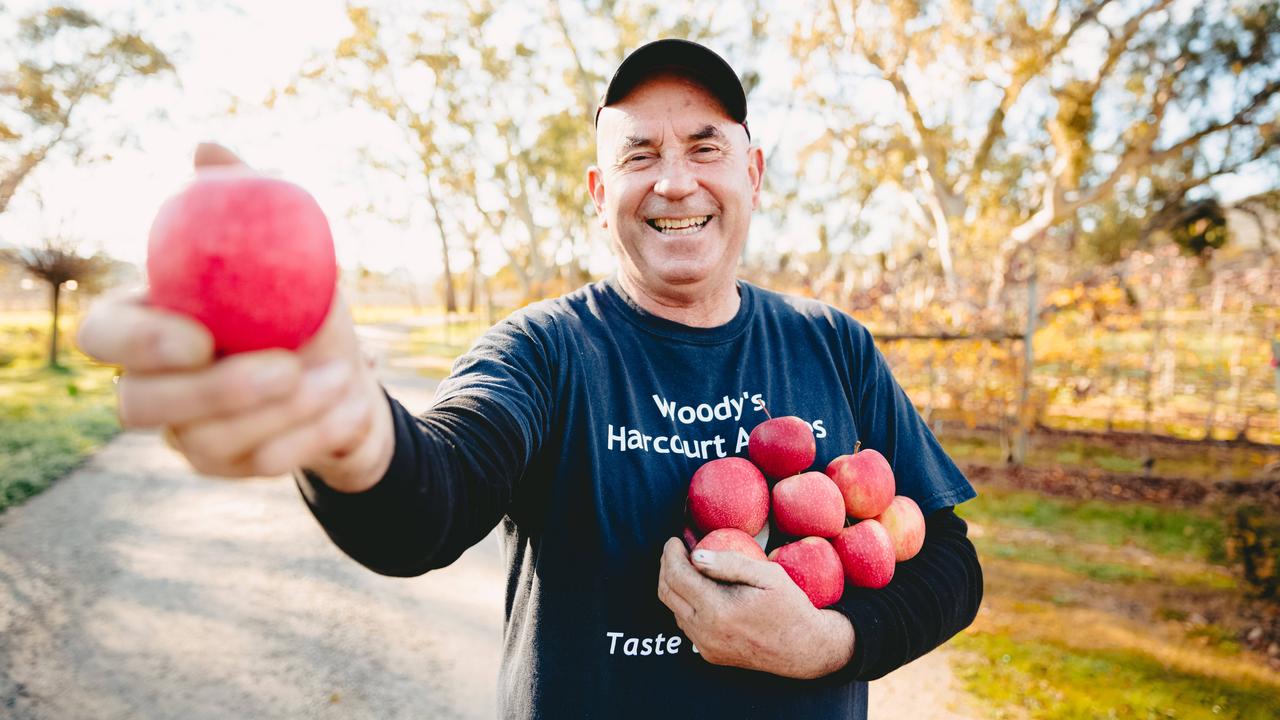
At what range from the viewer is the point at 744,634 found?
1.23 metres

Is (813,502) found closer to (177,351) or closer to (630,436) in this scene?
(630,436)

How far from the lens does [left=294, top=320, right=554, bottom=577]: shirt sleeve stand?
0.94 meters

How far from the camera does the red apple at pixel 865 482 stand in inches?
60.4

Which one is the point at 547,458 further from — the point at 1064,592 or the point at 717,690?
the point at 1064,592

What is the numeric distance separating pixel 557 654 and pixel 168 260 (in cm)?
101

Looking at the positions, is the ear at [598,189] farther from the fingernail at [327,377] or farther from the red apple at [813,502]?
the fingernail at [327,377]

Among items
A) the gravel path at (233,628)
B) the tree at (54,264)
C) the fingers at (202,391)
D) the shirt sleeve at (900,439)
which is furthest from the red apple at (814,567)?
the tree at (54,264)

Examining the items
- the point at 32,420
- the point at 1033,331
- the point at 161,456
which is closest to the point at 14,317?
the point at 32,420

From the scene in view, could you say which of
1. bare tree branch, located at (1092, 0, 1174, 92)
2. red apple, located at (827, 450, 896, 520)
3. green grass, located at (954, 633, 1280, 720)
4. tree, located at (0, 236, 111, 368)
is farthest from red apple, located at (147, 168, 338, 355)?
tree, located at (0, 236, 111, 368)

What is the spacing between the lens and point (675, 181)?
169 cm

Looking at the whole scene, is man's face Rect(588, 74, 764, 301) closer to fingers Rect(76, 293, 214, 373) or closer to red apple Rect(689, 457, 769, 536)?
red apple Rect(689, 457, 769, 536)

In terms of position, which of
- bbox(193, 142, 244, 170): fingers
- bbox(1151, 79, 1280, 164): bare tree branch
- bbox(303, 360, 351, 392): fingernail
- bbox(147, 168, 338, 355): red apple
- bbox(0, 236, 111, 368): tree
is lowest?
bbox(303, 360, 351, 392): fingernail

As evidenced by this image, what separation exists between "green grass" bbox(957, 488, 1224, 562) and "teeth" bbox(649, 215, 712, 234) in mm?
5669

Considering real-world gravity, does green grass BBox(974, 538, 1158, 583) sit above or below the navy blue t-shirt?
below
